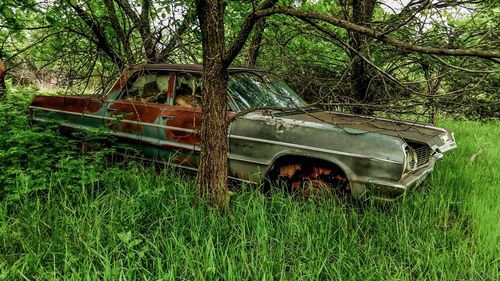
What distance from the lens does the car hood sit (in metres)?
2.96

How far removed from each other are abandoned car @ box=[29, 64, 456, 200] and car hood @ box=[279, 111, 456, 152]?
0.01 metres

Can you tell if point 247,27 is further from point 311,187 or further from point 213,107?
point 311,187

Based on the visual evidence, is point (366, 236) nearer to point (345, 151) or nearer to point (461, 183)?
point (345, 151)

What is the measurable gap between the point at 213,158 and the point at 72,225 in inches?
45.1

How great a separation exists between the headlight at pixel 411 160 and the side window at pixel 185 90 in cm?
220

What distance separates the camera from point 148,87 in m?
4.19

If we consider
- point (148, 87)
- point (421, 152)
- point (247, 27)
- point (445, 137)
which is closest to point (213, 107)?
point (247, 27)

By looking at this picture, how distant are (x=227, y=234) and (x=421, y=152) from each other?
2086 millimetres

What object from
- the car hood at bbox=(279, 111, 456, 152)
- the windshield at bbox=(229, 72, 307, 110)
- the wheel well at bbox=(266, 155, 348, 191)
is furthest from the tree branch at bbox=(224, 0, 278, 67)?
the wheel well at bbox=(266, 155, 348, 191)

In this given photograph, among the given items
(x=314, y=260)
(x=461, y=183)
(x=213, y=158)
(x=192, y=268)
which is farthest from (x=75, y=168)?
(x=461, y=183)

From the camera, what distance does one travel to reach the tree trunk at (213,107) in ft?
8.49

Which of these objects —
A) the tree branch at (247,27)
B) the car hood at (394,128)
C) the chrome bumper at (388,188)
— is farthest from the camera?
the car hood at (394,128)

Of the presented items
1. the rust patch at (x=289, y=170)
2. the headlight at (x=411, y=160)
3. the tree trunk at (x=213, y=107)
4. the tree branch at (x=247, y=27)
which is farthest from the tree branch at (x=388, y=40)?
the rust patch at (x=289, y=170)

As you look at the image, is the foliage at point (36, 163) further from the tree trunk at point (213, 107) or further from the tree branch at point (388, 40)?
the tree branch at point (388, 40)
